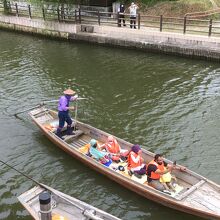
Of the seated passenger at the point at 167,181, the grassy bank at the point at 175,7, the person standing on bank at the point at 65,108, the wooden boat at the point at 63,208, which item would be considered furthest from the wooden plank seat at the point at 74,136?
the grassy bank at the point at 175,7

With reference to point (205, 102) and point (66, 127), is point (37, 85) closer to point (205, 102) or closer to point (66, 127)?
point (66, 127)

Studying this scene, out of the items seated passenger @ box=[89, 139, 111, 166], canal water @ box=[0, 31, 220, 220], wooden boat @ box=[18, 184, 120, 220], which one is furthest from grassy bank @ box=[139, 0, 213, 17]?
wooden boat @ box=[18, 184, 120, 220]

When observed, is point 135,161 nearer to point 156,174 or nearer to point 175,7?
point 156,174

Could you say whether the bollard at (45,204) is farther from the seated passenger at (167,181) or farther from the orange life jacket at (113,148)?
the orange life jacket at (113,148)

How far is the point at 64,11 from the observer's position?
1310 inches

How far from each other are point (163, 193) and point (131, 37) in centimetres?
1918

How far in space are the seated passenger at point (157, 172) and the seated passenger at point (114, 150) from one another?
2.02 m

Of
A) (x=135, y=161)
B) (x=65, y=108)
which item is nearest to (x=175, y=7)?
(x=65, y=108)

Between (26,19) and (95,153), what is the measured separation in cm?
2476

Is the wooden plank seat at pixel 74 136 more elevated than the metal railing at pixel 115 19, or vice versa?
the metal railing at pixel 115 19

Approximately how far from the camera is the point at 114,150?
14.7m

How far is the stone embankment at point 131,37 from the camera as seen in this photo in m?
26.3

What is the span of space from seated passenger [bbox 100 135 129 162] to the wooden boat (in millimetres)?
3369

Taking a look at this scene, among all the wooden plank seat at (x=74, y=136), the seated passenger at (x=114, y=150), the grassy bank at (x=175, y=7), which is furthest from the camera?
the grassy bank at (x=175, y=7)
